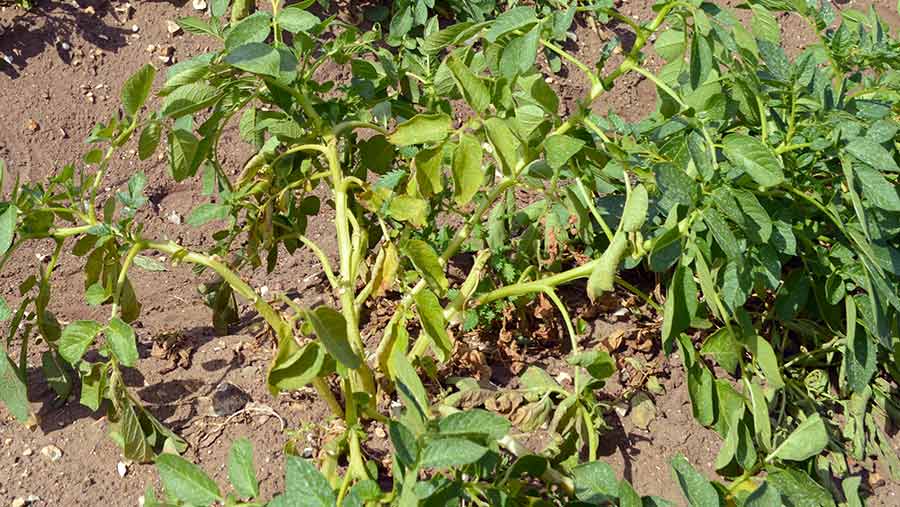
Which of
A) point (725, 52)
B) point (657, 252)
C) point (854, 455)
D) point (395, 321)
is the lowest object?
point (854, 455)

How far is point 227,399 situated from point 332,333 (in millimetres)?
754

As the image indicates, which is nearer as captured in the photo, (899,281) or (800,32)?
→ (899,281)

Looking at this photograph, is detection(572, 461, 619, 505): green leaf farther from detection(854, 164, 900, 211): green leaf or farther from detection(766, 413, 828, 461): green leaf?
detection(854, 164, 900, 211): green leaf

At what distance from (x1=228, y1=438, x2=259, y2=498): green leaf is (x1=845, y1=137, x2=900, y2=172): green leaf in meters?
1.07

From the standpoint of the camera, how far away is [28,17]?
2947mm

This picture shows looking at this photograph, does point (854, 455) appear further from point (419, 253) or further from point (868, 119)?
point (419, 253)

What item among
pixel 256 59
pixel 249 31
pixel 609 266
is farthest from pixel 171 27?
pixel 609 266

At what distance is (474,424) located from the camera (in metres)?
1.26

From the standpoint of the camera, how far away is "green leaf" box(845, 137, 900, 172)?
1543 millimetres

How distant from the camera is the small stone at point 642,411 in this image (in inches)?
80.5

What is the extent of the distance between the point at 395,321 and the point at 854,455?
1.09m

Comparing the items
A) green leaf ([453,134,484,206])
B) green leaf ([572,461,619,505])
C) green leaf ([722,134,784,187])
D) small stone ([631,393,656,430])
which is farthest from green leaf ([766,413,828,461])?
green leaf ([453,134,484,206])

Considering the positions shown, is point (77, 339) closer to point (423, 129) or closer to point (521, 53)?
point (423, 129)

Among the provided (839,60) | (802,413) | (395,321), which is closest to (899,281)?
(802,413)
